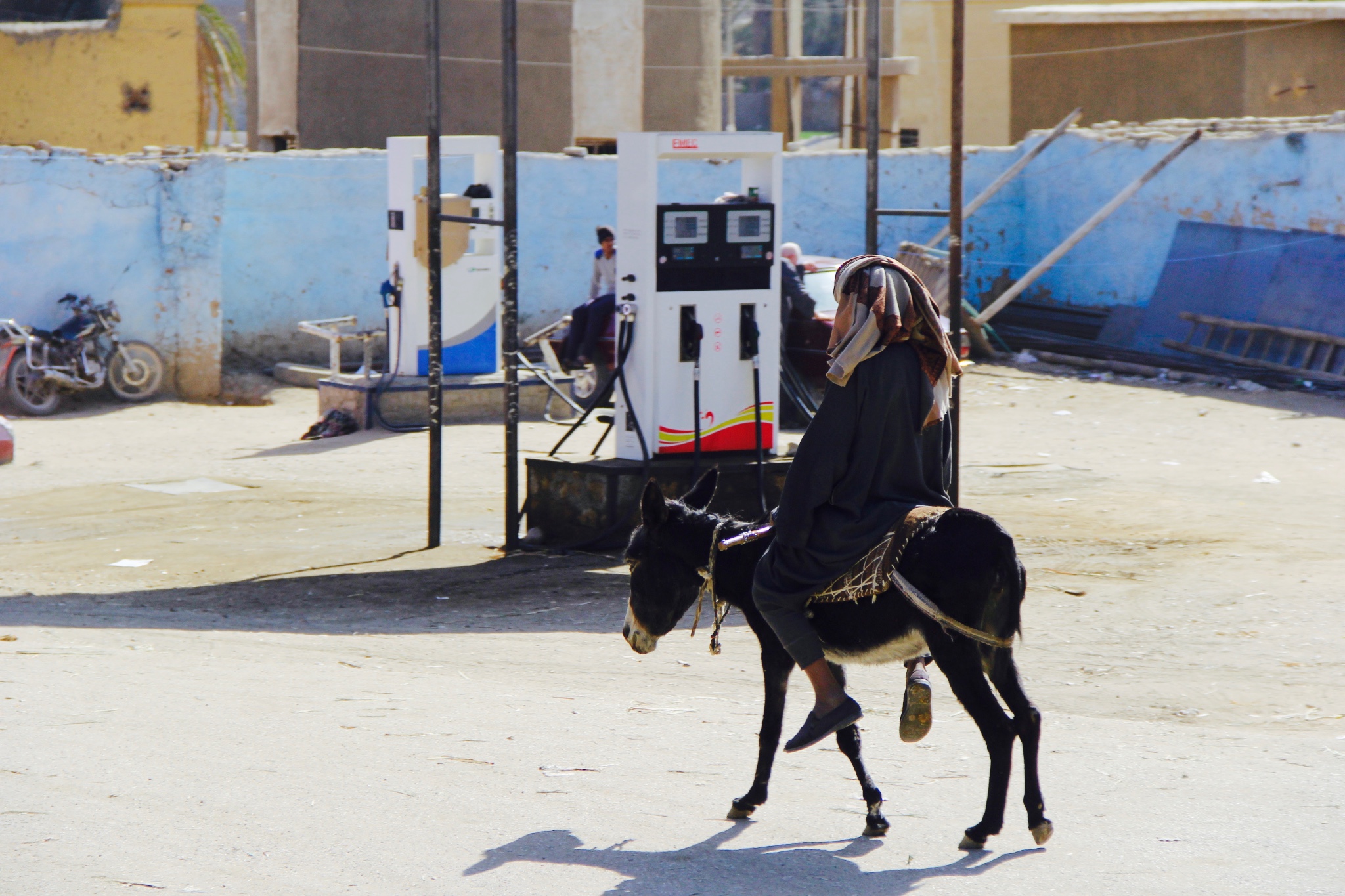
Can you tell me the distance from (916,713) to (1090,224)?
51.6 feet

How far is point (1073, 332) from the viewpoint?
20562 mm

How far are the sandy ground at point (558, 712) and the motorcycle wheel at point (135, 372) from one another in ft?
13.7

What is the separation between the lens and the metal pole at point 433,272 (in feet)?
31.2

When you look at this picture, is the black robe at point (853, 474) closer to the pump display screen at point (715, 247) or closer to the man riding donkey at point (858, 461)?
the man riding donkey at point (858, 461)

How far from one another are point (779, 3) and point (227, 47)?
11.1 meters

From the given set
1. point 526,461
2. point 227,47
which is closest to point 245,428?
point 526,461

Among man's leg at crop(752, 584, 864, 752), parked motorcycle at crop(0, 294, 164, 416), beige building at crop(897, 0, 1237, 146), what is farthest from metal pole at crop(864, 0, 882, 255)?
beige building at crop(897, 0, 1237, 146)

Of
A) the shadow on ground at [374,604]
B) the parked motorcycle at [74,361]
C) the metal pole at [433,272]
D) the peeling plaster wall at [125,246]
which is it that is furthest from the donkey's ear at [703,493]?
the peeling plaster wall at [125,246]

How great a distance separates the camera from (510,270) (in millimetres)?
9492

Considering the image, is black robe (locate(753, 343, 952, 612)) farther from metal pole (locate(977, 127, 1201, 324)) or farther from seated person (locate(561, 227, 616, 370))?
metal pole (locate(977, 127, 1201, 324))

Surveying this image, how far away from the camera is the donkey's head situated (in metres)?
5.07

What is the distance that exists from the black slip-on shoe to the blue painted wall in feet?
44.3

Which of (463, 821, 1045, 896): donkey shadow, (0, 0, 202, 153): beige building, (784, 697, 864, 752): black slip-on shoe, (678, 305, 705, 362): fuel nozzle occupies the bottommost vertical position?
(463, 821, 1045, 896): donkey shadow

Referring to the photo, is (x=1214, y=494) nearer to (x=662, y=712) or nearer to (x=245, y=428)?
(x=662, y=712)
